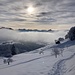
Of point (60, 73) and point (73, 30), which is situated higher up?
point (73, 30)

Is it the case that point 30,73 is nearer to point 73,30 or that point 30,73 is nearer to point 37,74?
point 37,74

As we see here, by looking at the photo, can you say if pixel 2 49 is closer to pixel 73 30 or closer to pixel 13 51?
pixel 13 51

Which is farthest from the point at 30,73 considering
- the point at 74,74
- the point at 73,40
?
the point at 73,40

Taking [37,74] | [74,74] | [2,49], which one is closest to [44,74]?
[37,74]

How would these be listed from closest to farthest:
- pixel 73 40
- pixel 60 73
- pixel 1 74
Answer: pixel 60 73 < pixel 1 74 < pixel 73 40

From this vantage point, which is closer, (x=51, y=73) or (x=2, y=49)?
(x=51, y=73)

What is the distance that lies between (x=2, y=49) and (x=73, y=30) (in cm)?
6069

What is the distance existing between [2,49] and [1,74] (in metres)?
103

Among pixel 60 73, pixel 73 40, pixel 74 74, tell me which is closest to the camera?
pixel 74 74

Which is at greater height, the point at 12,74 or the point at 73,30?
the point at 73,30

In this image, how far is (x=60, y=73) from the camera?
98.3ft

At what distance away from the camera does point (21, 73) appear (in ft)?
103

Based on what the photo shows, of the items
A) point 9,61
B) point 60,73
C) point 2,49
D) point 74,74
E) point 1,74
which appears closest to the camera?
point 74,74

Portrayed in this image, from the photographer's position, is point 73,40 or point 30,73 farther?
point 73,40
